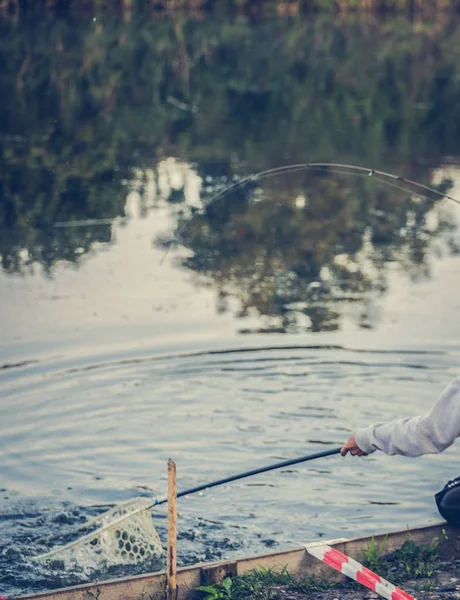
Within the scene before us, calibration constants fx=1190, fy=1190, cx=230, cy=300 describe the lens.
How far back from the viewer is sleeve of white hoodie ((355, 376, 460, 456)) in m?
5.34

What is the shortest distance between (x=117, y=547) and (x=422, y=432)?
6.24ft

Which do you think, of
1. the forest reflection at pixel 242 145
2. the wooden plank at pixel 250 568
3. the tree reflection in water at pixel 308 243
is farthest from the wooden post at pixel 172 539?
the tree reflection in water at pixel 308 243

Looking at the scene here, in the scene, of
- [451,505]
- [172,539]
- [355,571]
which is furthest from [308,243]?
[172,539]

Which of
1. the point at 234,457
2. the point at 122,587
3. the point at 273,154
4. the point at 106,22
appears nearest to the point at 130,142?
the point at 273,154

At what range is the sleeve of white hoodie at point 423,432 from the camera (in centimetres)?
534

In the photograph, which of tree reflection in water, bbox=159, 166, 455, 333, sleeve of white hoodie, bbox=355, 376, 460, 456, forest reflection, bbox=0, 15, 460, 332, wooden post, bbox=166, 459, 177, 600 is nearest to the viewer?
sleeve of white hoodie, bbox=355, 376, 460, 456

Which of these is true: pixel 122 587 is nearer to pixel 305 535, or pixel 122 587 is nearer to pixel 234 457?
pixel 305 535

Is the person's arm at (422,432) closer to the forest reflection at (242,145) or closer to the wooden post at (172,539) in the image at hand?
the wooden post at (172,539)

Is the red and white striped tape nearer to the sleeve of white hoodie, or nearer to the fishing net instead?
the sleeve of white hoodie

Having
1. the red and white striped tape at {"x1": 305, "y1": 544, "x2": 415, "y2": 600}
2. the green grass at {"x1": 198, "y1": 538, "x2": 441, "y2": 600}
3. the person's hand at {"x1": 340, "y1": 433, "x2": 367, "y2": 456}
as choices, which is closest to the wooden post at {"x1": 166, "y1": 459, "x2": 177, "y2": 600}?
the green grass at {"x1": 198, "y1": 538, "x2": 441, "y2": 600}

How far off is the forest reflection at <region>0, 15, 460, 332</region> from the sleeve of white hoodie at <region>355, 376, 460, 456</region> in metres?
1.99

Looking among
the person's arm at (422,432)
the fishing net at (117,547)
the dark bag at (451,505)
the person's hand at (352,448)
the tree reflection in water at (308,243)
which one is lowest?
the fishing net at (117,547)

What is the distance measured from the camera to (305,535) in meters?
7.02

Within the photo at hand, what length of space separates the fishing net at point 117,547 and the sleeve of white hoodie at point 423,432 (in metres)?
1.33
